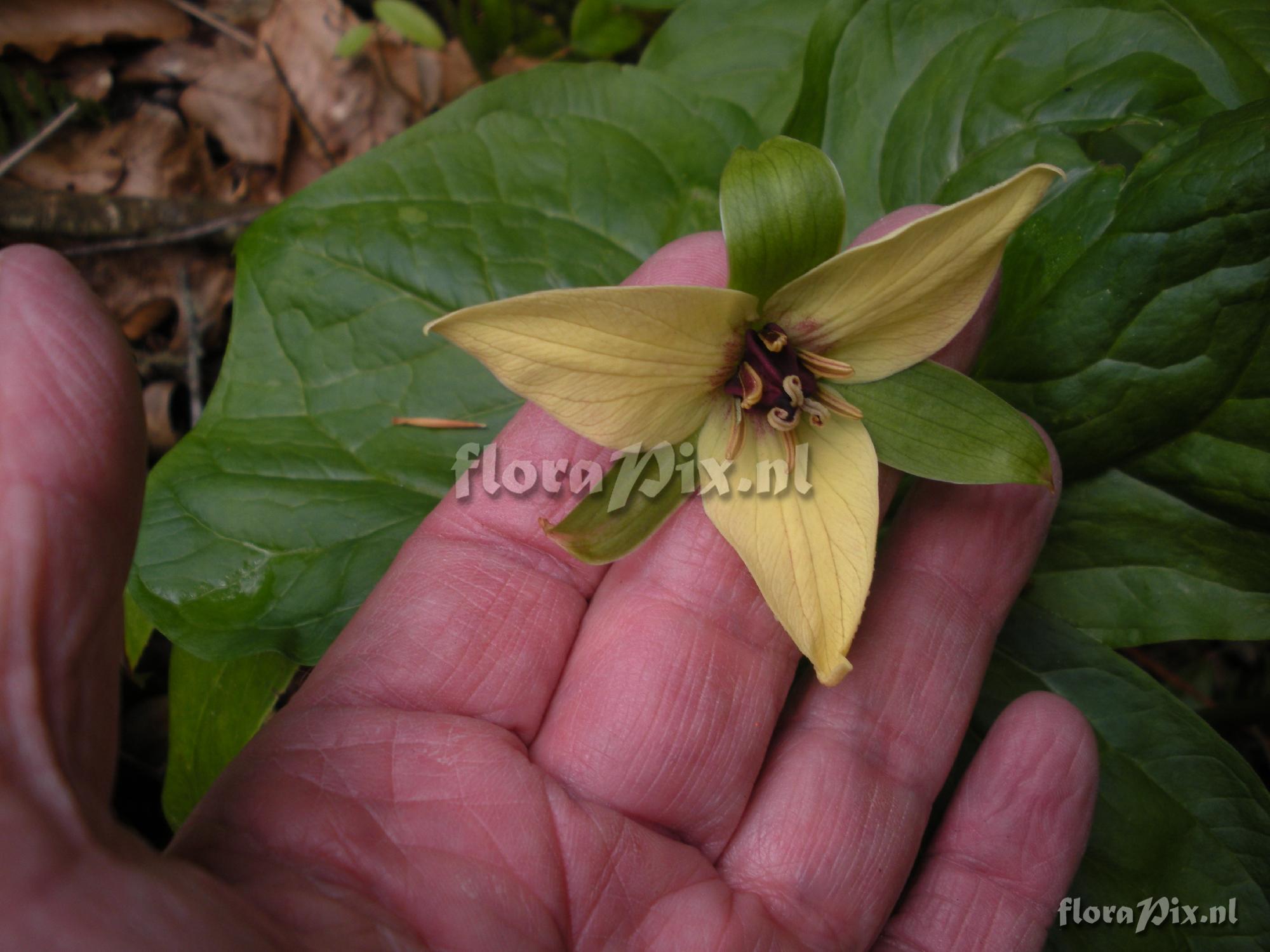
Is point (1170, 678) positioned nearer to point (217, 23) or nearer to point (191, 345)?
point (191, 345)

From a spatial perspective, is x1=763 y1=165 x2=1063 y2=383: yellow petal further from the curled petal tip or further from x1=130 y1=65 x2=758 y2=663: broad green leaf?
x1=130 y1=65 x2=758 y2=663: broad green leaf

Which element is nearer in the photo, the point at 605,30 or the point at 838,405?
the point at 838,405

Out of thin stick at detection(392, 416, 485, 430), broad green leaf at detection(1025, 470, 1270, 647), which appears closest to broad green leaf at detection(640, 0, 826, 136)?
thin stick at detection(392, 416, 485, 430)

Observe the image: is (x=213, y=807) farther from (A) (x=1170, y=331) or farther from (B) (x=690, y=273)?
(A) (x=1170, y=331)

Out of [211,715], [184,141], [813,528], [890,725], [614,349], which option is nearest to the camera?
[614,349]

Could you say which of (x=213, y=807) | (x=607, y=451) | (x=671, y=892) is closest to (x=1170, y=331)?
(x=607, y=451)

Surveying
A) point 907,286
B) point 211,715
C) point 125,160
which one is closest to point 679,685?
point 907,286
